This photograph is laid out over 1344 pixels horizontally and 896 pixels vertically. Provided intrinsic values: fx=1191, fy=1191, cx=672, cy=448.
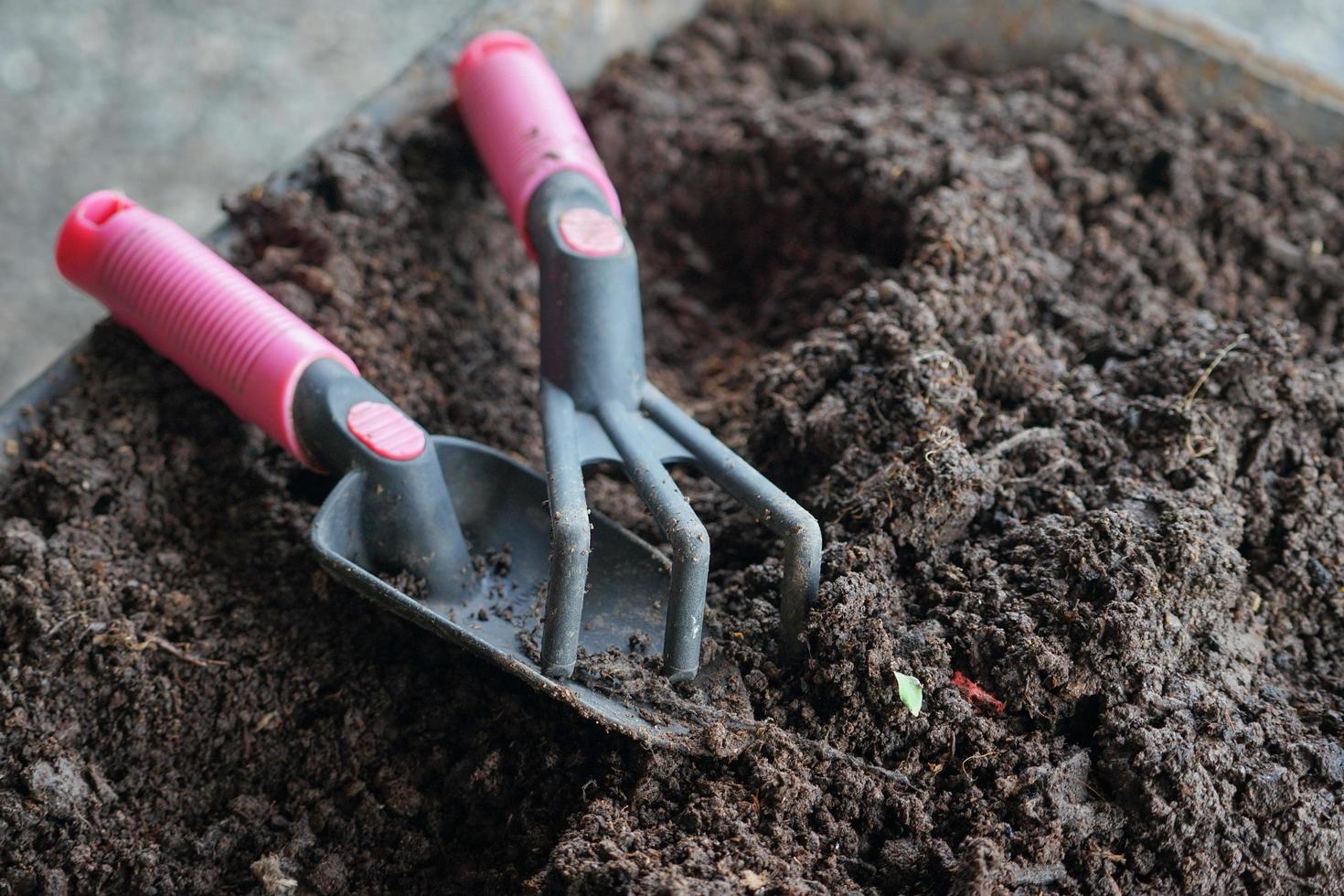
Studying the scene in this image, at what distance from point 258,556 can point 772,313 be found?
0.69m

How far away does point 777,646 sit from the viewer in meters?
1.03

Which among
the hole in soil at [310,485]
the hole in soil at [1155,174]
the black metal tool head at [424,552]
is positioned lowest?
the hole in soil at [310,485]

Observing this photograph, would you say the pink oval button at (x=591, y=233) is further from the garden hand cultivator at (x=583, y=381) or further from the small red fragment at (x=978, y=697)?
the small red fragment at (x=978, y=697)

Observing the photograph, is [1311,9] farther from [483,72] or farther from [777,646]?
[777,646]

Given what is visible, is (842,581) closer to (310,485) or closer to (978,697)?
(978,697)

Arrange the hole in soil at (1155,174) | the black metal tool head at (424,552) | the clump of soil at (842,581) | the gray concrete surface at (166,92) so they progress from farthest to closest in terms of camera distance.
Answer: the gray concrete surface at (166,92) → the hole in soil at (1155,174) → the black metal tool head at (424,552) → the clump of soil at (842,581)

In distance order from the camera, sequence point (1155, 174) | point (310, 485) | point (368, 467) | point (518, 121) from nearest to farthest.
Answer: point (368, 467), point (310, 485), point (518, 121), point (1155, 174)

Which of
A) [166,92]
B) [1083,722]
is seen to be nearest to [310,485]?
[1083,722]

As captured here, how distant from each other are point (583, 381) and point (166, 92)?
166 centimetres

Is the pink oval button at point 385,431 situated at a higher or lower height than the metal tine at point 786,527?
lower

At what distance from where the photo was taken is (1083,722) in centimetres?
98

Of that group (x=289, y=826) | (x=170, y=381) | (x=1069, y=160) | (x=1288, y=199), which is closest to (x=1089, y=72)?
(x=1069, y=160)

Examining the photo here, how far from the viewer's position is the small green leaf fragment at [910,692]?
95 centimetres

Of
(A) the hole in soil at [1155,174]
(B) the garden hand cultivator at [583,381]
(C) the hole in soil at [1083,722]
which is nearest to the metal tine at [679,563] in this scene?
(B) the garden hand cultivator at [583,381]
